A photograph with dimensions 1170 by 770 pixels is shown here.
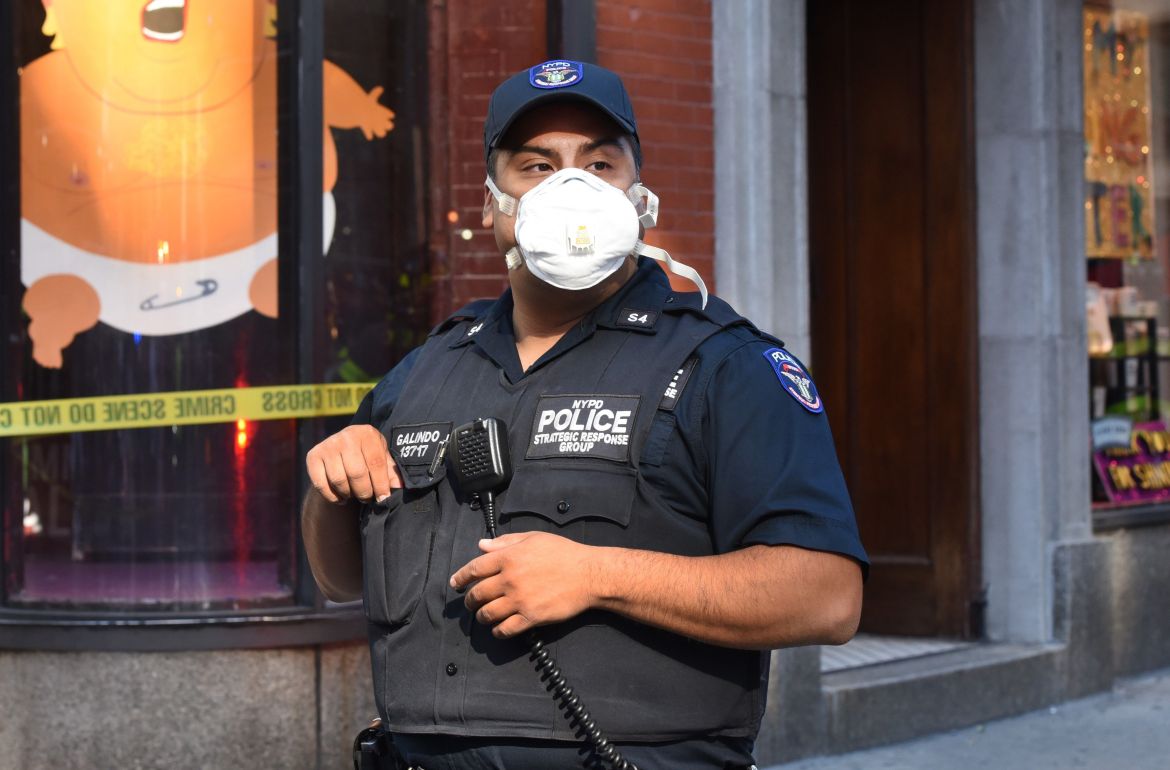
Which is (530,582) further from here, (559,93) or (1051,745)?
(1051,745)

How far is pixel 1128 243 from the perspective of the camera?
8.58 m

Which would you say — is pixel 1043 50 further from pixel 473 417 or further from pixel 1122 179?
pixel 473 417

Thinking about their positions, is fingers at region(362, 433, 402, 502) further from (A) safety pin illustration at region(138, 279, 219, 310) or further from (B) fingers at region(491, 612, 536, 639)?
(A) safety pin illustration at region(138, 279, 219, 310)

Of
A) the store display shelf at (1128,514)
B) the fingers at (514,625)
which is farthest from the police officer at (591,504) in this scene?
the store display shelf at (1128,514)

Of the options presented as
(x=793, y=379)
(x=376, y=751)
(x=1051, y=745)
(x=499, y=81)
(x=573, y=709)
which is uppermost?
(x=499, y=81)

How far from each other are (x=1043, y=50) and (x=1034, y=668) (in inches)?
118

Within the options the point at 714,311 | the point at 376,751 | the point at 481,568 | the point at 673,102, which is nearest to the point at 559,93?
the point at 714,311

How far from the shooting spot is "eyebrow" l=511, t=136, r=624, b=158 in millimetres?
2600

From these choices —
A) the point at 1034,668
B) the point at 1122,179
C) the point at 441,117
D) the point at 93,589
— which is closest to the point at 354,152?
the point at 441,117

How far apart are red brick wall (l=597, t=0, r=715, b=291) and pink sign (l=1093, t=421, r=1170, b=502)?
3032mm

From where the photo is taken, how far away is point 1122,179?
8.55m

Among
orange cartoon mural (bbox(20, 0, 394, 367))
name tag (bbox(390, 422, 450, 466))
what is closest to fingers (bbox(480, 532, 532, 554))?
name tag (bbox(390, 422, 450, 466))

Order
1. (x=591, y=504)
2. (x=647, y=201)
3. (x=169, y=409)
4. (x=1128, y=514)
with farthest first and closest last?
(x=1128, y=514), (x=169, y=409), (x=647, y=201), (x=591, y=504)

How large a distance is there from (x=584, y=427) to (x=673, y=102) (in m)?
4.16
